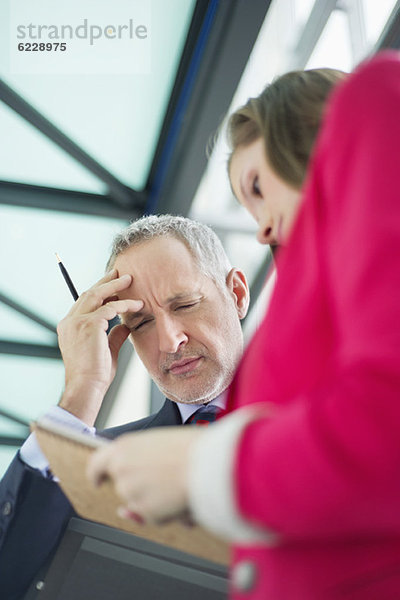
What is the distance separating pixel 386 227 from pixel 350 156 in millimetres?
96

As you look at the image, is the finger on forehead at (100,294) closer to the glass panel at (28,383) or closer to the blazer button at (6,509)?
the blazer button at (6,509)

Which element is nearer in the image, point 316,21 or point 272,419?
point 272,419

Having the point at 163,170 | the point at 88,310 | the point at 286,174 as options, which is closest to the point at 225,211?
the point at 163,170

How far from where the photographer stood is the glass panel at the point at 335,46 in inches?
105

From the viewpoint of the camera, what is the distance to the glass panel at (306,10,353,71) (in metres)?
2.68

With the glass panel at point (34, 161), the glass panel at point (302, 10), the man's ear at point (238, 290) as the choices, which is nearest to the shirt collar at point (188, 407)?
the man's ear at point (238, 290)

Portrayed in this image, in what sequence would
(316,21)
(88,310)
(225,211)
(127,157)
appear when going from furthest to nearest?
1. (225,211)
2. (127,157)
3. (316,21)
4. (88,310)

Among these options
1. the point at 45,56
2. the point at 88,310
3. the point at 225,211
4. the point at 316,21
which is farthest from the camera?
the point at 225,211

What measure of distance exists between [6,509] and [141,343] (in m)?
0.53

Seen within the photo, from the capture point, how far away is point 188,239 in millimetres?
2002

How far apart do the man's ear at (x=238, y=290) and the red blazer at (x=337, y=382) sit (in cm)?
132

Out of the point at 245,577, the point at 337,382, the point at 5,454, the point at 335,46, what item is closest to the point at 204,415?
the point at 245,577

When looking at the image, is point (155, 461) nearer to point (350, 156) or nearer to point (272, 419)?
point (272, 419)

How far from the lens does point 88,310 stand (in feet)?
5.86
